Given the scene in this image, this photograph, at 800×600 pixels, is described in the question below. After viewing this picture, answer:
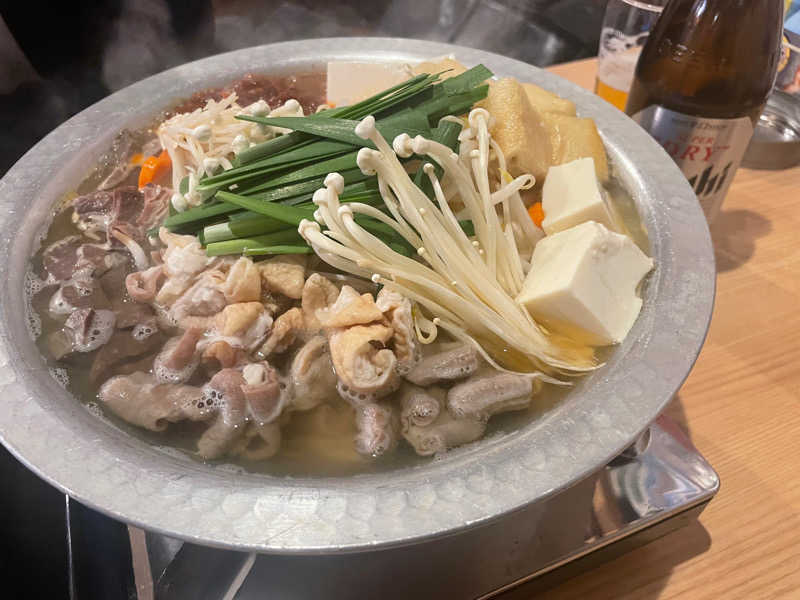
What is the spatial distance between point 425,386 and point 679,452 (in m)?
0.66

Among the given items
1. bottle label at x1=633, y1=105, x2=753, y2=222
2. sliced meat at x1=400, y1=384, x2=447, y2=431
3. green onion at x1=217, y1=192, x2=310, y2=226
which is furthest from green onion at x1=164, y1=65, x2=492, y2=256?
bottle label at x1=633, y1=105, x2=753, y2=222

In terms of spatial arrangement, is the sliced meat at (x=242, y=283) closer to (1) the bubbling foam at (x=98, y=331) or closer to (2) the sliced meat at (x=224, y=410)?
(2) the sliced meat at (x=224, y=410)

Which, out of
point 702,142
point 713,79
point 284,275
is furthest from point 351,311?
point 713,79

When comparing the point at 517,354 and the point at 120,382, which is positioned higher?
the point at 517,354

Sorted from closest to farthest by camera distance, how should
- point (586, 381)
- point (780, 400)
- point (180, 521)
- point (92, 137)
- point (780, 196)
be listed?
point (180, 521) < point (586, 381) < point (780, 400) < point (92, 137) < point (780, 196)

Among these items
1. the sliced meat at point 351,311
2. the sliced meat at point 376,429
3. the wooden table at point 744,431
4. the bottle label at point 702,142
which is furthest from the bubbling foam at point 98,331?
the bottle label at point 702,142

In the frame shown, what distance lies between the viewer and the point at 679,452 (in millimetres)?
1397

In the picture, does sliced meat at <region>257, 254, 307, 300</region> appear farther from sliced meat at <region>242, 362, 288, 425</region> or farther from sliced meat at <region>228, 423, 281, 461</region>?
sliced meat at <region>228, 423, 281, 461</region>

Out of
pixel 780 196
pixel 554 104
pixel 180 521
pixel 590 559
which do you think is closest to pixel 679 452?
pixel 590 559

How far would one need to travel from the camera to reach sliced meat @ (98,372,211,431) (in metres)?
1.17

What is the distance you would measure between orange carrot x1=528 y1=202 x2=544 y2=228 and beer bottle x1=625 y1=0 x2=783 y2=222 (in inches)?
22.7

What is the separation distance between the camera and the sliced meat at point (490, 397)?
119cm

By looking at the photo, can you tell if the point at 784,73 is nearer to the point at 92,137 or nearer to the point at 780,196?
the point at 780,196

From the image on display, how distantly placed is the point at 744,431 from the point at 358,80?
4.98ft
